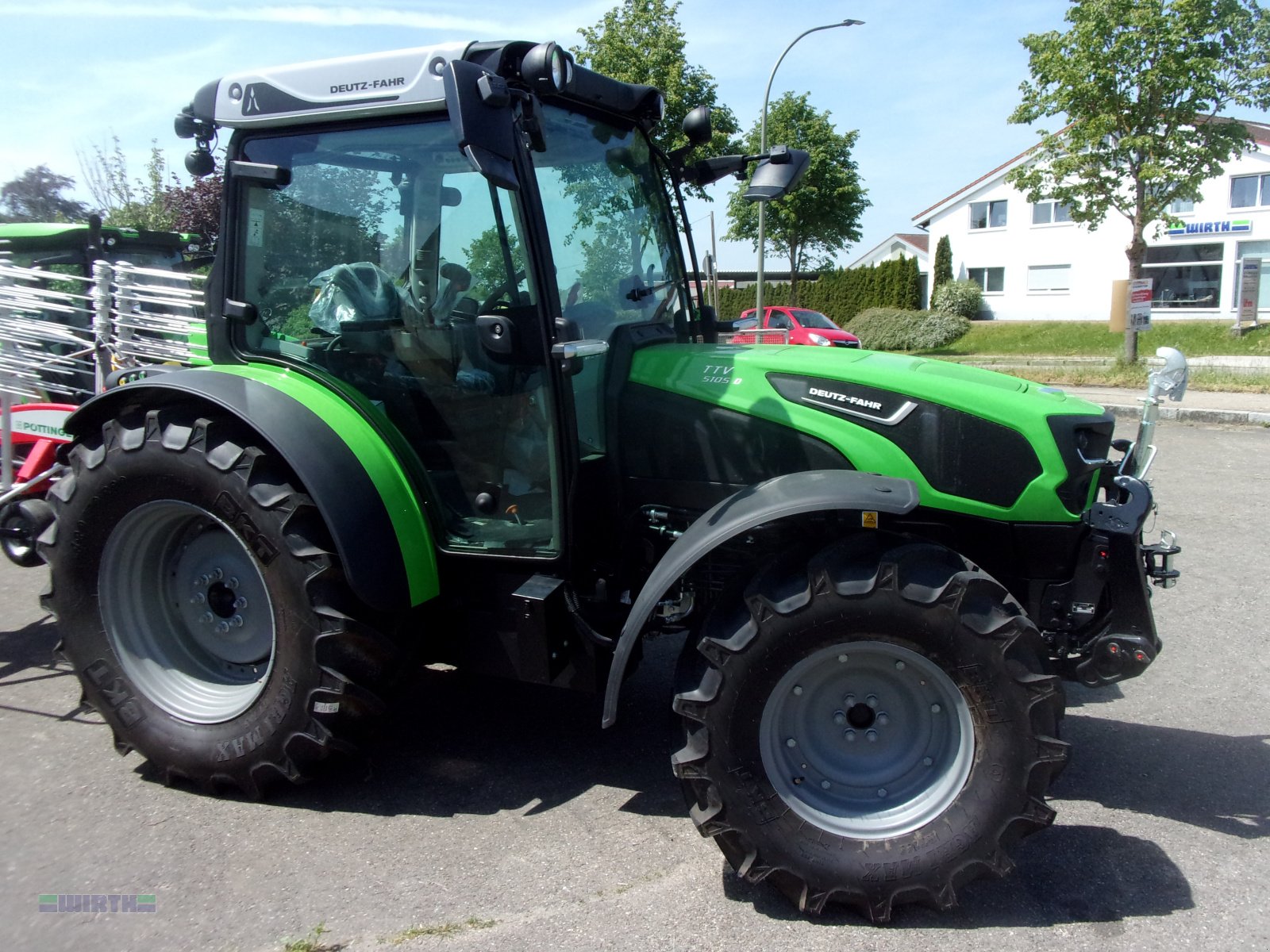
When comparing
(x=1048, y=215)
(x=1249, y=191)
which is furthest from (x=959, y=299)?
(x=1249, y=191)

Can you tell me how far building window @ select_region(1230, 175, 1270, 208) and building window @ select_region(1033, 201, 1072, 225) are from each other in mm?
5531

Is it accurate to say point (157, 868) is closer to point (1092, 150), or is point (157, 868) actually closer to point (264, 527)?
point (264, 527)

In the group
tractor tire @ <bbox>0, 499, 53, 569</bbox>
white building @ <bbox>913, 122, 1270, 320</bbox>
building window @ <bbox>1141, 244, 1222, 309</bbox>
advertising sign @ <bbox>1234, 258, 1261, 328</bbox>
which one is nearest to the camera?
tractor tire @ <bbox>0, 499, 53, 569</bbox>

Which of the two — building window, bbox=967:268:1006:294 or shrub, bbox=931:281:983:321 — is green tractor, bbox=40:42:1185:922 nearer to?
shrub, bbox=931:281:983:321

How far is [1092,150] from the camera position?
785 inches

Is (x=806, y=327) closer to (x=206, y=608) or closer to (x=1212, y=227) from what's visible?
(x=1212, y=227)

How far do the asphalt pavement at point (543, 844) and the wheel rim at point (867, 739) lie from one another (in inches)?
11.7

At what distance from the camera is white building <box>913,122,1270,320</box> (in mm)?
33531

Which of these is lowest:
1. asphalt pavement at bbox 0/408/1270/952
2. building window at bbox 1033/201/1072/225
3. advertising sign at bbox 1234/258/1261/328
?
asphalt pavement at bbox 0/408/1270/952

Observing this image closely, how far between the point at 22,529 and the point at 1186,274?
129 ft

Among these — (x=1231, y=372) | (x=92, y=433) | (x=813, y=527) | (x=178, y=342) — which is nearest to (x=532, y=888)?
(x=813, y=527)

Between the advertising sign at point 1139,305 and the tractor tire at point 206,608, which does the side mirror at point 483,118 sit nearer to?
the tractor tire at point 206,608

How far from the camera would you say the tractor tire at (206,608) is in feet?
10.7

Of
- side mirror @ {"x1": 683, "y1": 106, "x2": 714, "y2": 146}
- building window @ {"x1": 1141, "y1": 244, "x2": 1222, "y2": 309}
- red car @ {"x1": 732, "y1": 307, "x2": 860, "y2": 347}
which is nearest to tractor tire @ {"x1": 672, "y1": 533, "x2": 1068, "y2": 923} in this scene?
side mirror @ {"x1": 683, "y1": 106, "x2": 714, "y2": 146}
